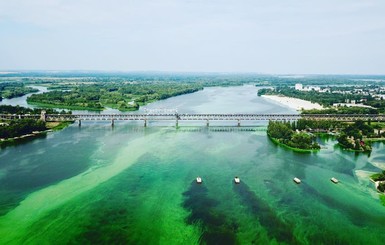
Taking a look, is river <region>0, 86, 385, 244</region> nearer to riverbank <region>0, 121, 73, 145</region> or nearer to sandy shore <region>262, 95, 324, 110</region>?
riverbank <region>0, 121, 73, 145</region>

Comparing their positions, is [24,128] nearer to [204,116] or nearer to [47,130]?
[47,130]

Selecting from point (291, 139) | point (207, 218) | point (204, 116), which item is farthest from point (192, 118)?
point (207, 218)

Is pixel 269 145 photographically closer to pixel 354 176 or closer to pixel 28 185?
pixel 354 176

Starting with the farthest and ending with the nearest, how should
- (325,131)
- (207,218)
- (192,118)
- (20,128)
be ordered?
(192,118) → (325,131) → (20,128) → (207,218)

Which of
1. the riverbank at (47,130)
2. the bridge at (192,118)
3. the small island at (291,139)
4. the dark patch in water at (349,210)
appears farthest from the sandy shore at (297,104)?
the riverbank at (47,130)

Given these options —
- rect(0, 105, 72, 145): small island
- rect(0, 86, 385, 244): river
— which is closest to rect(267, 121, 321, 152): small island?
rect(0, 86, 385, 244): river
